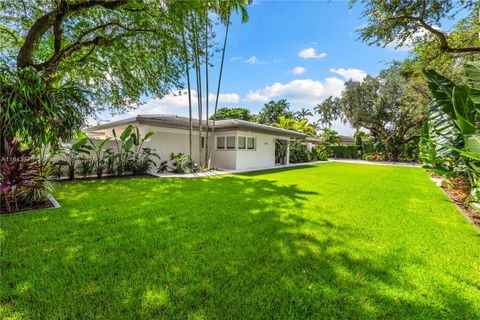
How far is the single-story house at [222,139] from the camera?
13.1 m

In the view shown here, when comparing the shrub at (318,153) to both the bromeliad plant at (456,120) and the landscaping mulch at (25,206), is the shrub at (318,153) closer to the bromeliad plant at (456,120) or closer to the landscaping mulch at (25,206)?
the bromeliad plant at (456,120)

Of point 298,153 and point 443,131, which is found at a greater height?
point 443,131

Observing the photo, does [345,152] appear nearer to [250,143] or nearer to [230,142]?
[250,143]

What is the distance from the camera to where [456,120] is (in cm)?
372

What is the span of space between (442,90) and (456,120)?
0.61 metres

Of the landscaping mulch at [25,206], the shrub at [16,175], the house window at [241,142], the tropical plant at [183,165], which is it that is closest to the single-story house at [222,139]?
→ the house window at [241,142]

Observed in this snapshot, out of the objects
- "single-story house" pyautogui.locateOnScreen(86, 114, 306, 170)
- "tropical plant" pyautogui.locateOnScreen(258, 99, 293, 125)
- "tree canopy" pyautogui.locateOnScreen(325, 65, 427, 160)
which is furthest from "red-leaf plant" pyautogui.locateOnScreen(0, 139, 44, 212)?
"tropical plant" pyautogui.locateOnScreen(258, 99, 293, 125)

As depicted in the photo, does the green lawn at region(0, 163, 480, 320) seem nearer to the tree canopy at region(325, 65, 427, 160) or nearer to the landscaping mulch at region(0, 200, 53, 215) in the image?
the landscaping mulch at region(0, 200, 53, 215)

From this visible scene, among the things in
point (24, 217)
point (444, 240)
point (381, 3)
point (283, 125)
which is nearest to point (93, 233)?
point (24, 217)

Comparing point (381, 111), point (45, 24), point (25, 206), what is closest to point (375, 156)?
point (381, 111)

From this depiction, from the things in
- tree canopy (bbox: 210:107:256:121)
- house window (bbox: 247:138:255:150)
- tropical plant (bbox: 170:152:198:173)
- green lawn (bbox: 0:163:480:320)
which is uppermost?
tree canopy (bbox: 210:107:256:121)

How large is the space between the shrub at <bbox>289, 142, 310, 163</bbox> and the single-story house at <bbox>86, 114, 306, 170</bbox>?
431 centimetres

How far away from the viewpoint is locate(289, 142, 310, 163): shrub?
21.9 meters

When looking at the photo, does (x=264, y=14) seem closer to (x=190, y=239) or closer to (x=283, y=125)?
(x=190, y=239)
